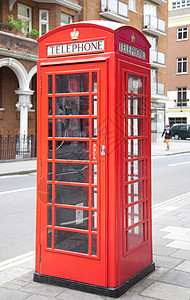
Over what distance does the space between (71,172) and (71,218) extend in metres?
0.43

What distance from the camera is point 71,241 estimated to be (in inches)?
160

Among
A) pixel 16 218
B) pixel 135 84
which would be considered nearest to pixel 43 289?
pixel 135 84

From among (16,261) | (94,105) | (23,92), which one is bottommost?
(16,261)

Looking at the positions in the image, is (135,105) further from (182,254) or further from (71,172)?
(182,254)

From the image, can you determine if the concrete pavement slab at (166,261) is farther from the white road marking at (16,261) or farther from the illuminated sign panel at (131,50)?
the illuminated sign panel at (131,50)

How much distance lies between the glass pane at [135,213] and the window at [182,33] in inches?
2039

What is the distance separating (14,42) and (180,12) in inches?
1470

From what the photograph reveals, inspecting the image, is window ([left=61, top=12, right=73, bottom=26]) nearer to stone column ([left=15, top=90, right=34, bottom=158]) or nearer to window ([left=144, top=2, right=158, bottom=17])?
stone column ([left=15, top=90, right=34, bottom=158])

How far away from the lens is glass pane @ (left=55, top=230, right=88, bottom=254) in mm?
3991

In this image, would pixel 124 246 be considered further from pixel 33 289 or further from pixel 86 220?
pixel 33 289

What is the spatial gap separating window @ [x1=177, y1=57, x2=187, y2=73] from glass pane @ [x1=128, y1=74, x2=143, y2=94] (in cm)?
5104

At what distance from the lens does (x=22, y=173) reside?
50.9 feet

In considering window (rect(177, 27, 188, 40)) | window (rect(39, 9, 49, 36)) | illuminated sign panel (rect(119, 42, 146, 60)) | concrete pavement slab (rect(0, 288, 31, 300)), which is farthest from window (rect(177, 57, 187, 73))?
concrete pavement slab (rect(0, 288, 31, 300))

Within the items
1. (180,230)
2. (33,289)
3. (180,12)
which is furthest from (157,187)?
(180,12)
